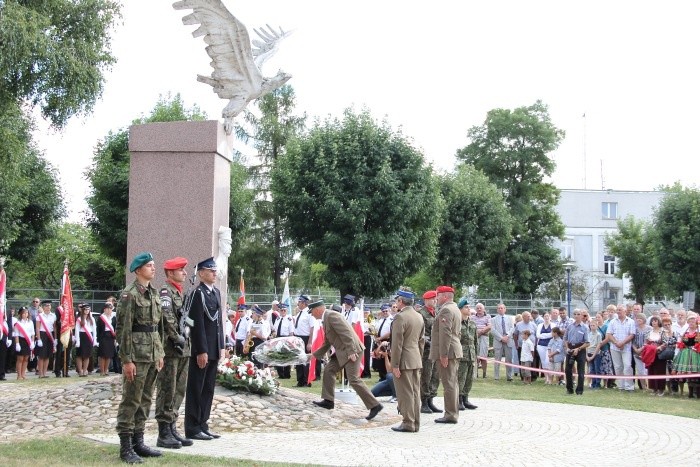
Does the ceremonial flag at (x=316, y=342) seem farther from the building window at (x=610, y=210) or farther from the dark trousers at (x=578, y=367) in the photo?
the building window at (x=610, y=210)

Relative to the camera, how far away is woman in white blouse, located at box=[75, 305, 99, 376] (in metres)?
20.7

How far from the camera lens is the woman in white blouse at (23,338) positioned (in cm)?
1966

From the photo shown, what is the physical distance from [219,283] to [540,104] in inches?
1756

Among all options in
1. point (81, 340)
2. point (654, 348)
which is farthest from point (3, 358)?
point (654, 348)

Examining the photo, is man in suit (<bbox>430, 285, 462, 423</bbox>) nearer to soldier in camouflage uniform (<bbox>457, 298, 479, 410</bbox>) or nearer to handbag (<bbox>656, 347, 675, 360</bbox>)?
soldier in camouflage uniform (<bbox>457, 298, 479, 410</bbox>)

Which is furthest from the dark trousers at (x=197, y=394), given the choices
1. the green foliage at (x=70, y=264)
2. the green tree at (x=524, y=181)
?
the green tree at (x=524, y=181)

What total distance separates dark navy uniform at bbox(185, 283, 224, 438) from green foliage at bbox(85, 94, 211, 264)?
24057mm

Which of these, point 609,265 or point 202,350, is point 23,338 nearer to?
point 202,350

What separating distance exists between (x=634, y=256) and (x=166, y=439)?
170 ft

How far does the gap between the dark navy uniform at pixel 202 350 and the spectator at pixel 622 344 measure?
12.1 m

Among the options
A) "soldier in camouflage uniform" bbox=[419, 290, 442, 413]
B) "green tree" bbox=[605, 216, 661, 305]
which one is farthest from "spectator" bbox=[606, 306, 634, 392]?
"green tree" bbox=[605, 216, 661, 305]

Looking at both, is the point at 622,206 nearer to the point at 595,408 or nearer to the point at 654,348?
the point at 654,348

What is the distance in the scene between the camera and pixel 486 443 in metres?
10.3

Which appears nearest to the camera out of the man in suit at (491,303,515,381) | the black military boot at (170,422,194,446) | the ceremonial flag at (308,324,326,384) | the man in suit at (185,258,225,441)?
the black military boot at (170,422,194,446)
